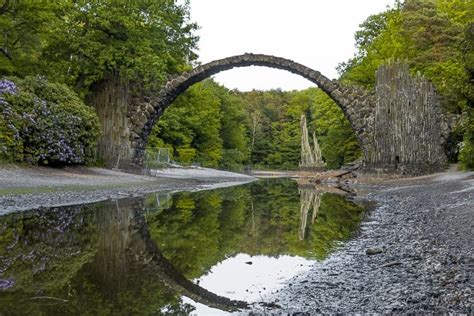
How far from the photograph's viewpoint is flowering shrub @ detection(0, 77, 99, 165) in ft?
50.2

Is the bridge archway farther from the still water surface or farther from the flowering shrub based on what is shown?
the still water surface

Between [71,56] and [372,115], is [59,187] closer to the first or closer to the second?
[71,56]

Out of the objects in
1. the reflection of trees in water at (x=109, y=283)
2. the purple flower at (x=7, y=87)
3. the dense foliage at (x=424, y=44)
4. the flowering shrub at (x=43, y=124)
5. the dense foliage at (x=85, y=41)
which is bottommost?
the reflection of trees in water at (x=109, y=283)

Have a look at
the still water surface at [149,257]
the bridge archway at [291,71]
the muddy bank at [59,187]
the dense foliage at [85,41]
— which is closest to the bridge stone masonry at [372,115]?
the bridge archway at [291,71]

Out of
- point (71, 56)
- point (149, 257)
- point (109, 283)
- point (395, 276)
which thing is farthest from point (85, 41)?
point (395, 276)

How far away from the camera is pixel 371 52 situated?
1299 inches

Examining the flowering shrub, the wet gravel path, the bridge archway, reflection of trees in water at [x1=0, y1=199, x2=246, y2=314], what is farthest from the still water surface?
the bridge archway

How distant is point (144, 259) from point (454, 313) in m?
3.37

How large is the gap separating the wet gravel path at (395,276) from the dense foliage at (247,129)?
83.7 ft

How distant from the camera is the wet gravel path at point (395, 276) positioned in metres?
3.26

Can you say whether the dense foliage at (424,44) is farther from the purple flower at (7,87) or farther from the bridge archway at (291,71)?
the purple flower at (7,87)

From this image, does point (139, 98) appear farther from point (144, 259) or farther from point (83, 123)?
point (144, 259)

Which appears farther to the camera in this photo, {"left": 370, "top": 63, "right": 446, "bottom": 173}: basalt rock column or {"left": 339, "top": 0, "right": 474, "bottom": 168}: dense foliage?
{"left": 339, "top": 0, "right": 474, "bottom": 168}: dense foliage

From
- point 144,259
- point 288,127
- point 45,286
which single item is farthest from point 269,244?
point 288,127
